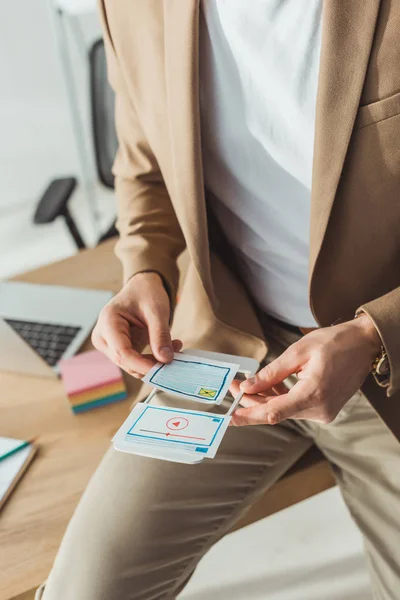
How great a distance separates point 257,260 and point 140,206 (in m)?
0.27

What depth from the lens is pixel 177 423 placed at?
760 millimetres

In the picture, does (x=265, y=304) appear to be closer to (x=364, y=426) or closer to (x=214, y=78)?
(x=364, y=426)

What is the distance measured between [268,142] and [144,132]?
0.31m

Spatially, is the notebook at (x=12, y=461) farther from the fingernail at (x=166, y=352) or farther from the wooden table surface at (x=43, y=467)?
the fingernail at (x=166, y=352)

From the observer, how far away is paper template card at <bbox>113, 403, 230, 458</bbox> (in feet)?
2.32

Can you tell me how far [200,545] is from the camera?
3.01 feet

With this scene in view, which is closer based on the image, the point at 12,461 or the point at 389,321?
the point at 389,321

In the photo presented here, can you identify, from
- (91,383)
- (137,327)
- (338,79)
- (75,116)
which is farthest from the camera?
(75,116)

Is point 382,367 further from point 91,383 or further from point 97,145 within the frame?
point 97,145

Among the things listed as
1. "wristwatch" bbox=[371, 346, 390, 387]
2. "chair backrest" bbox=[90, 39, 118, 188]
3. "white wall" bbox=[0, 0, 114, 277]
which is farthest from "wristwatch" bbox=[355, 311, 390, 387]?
"white wall" bbox=[0, 0, 114, 277]

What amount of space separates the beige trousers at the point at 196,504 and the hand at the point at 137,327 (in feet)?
0.58

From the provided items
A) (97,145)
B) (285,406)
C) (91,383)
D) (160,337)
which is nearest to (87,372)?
(91,383)

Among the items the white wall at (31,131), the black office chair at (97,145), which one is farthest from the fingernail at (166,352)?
the white wall at (31,131)

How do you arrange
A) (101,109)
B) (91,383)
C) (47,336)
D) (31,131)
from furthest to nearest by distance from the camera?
(31,131) < (101,109) < (47,336) < (91,383)
